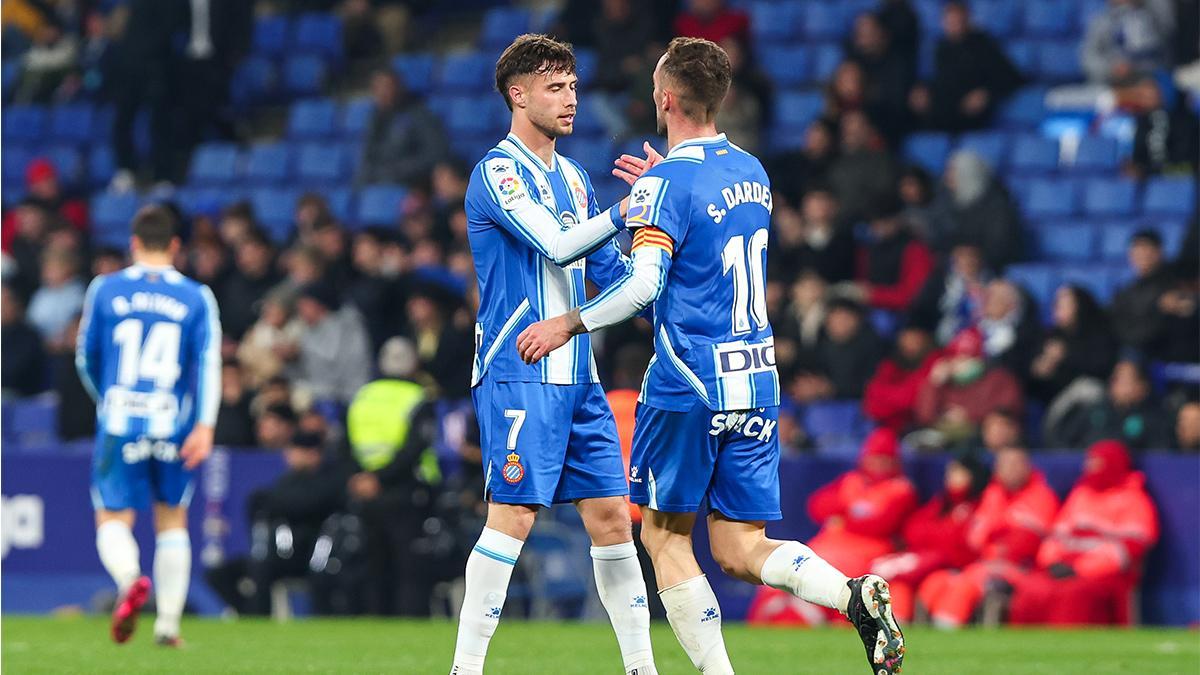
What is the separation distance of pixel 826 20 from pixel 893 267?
4.21 meters

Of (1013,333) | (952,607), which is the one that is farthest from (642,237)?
(1013,333)

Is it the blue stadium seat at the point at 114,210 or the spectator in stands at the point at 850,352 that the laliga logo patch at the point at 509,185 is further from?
the blue stadium seat at the point at 114,210

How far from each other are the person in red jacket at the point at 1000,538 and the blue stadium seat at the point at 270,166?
1002 centimetres

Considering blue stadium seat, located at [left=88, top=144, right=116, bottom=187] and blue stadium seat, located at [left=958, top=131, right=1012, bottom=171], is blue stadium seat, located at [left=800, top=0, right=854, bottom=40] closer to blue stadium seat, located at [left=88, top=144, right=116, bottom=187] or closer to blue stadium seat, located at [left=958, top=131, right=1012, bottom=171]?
blue stadium seat, located at [left=958, top=131, right=1012, bottom=171]

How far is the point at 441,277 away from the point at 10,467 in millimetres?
3927

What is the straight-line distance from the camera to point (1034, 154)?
58.7 ft

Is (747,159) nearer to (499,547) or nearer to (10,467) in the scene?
(499,547)

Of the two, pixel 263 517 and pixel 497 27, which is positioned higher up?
pixel 497 27

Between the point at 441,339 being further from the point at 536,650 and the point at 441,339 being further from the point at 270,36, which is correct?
the point at 270,36

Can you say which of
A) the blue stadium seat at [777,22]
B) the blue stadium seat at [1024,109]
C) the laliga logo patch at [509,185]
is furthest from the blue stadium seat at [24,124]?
the laliga logo patch at [509,185]

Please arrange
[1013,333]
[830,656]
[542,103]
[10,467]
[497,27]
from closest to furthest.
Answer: [542,103], [830,656], [1013,333], [10,467], [497,27]

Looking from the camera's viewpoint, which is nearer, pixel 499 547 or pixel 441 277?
pixel 499 547

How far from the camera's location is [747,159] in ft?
24.9

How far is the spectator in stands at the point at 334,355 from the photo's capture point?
17.4 m
